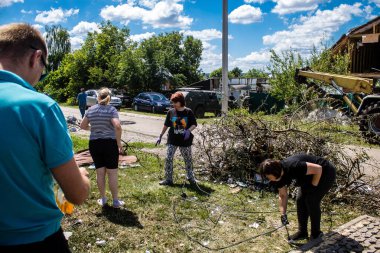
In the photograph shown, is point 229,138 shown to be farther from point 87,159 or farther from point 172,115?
point 87,159

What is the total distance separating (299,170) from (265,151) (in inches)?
103

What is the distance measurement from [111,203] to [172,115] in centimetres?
204

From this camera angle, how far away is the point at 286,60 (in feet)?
78.7

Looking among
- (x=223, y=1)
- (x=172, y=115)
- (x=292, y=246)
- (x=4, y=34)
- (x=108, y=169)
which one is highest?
(x=223, y=1)

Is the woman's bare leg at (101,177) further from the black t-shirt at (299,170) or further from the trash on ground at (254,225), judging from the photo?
the black t-shirt at (299,170)

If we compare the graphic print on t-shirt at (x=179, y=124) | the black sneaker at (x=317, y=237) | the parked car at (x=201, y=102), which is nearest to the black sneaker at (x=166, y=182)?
the graphic print on t-shirt at (x=179, y=124)

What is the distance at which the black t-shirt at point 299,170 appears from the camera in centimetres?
421

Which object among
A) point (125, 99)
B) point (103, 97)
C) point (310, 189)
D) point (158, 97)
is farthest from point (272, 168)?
point (125, 99)

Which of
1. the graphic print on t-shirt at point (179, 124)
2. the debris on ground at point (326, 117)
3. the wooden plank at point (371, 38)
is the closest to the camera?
the graphic print on t-shirt at point (179, 124)

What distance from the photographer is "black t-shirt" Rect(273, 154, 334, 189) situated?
4215mm

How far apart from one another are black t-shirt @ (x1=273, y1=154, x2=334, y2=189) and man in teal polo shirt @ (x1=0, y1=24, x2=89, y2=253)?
306cm

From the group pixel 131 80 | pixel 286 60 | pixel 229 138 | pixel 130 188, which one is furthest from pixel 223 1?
pixel 131 80

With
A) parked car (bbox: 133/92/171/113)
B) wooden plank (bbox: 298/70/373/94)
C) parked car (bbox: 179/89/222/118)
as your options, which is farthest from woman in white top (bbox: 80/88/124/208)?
parked car (bbox: 133/92/171/113)

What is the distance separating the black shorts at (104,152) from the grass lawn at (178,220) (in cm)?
68
